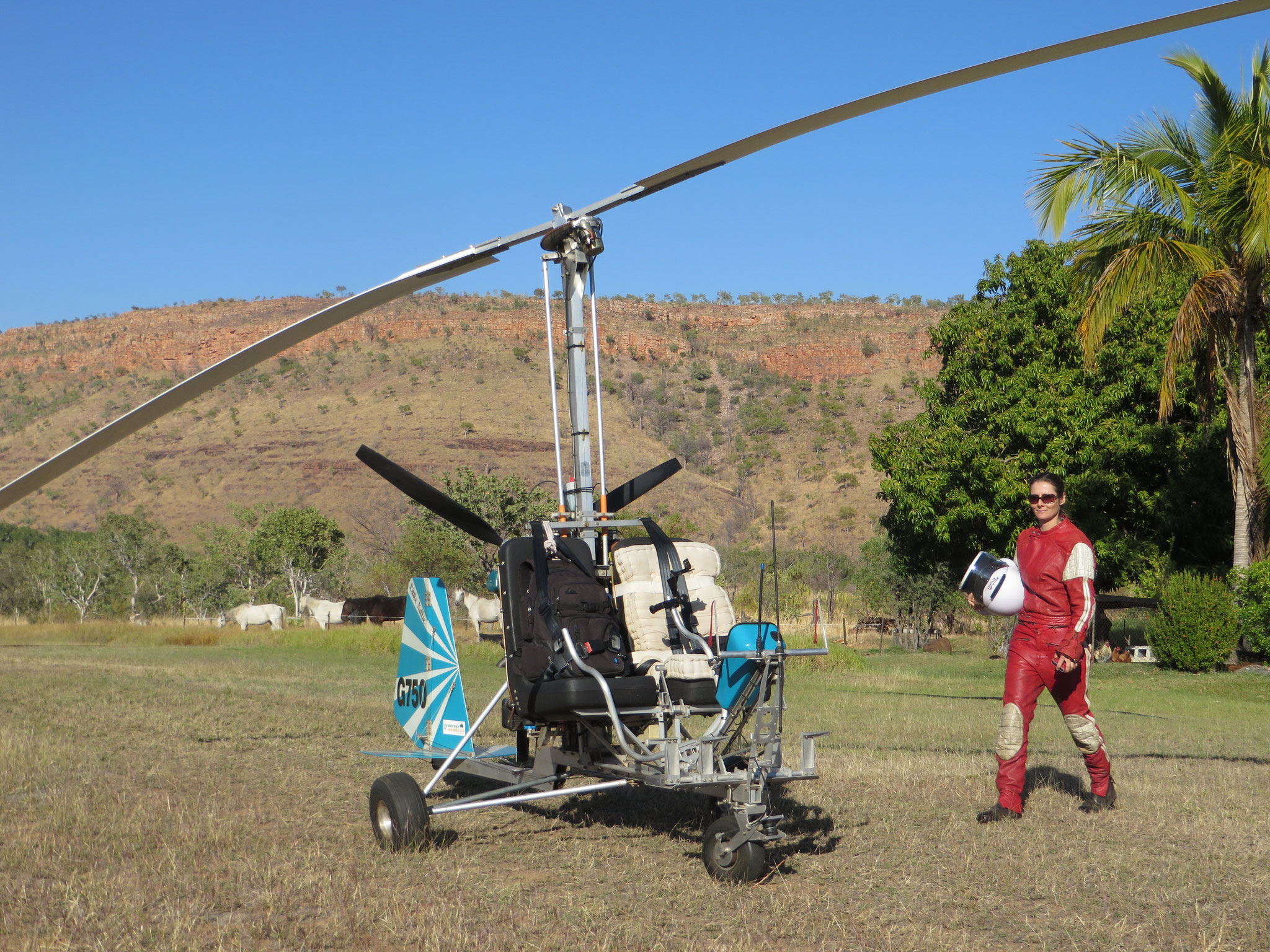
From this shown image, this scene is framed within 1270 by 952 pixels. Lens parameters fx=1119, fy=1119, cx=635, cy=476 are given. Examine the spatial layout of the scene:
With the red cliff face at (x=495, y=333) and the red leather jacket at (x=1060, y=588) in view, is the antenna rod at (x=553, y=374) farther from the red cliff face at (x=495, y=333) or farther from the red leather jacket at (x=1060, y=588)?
the red cliff face at (x=495, y=333)

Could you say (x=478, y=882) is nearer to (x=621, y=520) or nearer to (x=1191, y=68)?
(x=621, y=520)

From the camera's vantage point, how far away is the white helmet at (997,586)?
25.3ft

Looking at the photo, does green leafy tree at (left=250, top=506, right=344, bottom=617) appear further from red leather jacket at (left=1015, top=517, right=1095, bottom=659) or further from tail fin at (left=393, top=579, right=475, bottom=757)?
red leather jacket at (left=1015, top=517, right=1095, bottom=659)

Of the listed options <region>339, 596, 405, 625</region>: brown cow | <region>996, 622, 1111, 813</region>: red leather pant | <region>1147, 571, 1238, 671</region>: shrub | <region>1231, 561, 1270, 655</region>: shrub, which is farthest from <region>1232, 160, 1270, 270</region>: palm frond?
<region>339, 596, 405, 625</region>: brown cow

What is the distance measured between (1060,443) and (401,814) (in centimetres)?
2378

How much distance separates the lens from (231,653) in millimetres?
27969

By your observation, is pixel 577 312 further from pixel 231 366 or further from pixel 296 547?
pixel 296 547

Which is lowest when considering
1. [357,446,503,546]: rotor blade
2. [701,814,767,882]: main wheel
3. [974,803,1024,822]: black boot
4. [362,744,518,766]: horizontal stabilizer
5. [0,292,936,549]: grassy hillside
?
[974,803,1024,822]: black boot

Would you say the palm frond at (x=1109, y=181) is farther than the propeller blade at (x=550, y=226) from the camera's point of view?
Yes

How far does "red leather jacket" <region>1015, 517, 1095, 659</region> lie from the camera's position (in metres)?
7.64

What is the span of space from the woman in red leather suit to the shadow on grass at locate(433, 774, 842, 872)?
121cm

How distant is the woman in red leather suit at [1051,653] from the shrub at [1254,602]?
1464 centimetres

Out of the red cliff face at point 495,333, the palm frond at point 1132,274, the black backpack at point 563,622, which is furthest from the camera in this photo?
the red cliff face at point 495,333

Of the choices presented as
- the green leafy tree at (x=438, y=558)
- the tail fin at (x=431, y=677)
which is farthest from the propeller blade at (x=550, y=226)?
the green leafy tree at (x=438, y=558)
